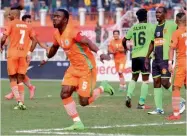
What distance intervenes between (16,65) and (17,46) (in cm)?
46

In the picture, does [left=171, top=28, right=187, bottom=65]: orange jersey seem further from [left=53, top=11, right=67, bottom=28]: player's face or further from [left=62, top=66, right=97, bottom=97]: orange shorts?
[left=53, top=11, right=67, bottom=28]: player's face

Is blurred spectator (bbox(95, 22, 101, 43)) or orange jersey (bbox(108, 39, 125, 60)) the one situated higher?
orange jersey (bbox(108, 39, 125, 60))

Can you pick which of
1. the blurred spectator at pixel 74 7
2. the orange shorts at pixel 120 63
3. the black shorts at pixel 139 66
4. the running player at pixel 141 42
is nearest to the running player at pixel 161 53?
the running player at pixel 141 42

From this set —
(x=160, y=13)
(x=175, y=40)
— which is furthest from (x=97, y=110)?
(x=175, y=40)

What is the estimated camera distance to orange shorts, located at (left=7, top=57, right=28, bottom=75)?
56.9ft

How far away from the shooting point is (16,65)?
57.1 ft

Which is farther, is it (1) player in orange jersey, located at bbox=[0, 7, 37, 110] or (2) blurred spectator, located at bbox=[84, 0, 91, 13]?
(2) blurred spectator, located at bbox=[84, 0, 91, 13]

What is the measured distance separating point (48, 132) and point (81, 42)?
1.80 m

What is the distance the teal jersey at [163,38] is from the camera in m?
15.8

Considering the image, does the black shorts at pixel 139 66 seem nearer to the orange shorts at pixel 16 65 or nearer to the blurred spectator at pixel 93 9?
the orange shorts at pixel 16 65

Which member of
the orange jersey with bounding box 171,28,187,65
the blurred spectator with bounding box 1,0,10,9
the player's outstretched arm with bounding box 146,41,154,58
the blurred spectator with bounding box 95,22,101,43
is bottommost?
the blurred spectator with bounding box 95,22,101,43

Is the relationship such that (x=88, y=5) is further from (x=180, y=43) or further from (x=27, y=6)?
(x=180, y=43)

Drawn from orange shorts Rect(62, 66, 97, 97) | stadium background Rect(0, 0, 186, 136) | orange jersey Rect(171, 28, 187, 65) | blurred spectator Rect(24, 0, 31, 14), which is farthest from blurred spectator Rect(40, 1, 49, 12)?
orange shorts Rect(62, 66, 97, 97)

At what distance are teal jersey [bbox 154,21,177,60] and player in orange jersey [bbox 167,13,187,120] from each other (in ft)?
3.13
